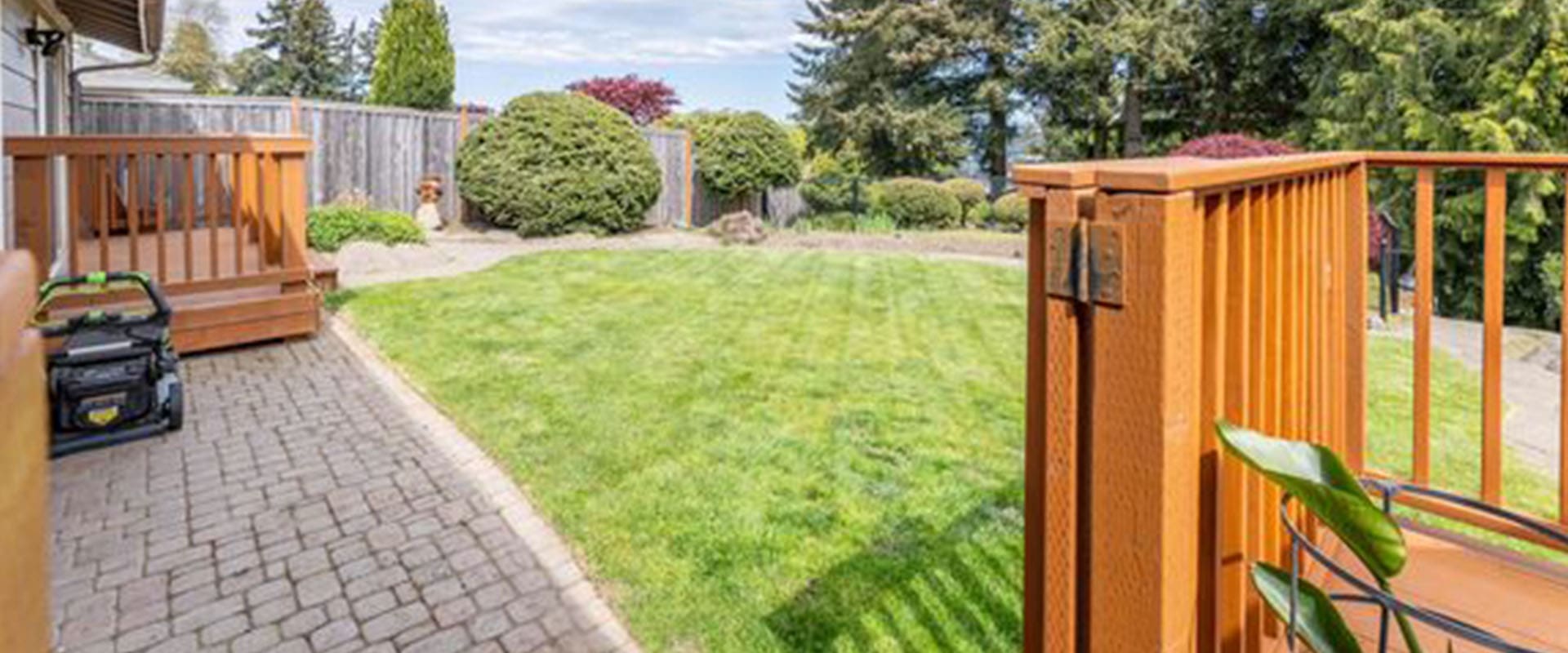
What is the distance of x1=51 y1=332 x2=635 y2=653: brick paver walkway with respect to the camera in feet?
8.27

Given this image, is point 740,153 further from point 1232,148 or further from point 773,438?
point 773,438

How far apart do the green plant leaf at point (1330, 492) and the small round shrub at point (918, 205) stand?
48.7 feet

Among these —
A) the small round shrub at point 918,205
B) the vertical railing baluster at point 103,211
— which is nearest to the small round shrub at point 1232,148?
the small round shrub at point 918,205

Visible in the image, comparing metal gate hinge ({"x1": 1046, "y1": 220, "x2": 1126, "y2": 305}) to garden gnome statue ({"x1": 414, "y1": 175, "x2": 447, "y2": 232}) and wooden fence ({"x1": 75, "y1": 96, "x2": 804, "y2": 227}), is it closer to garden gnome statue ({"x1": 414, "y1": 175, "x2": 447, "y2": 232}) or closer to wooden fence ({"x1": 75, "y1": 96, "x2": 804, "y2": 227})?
wooden fence ({"x1": 75, "y1": 96, "x2": 804, "y2": 227})

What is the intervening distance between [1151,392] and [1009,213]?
15419 millimetres

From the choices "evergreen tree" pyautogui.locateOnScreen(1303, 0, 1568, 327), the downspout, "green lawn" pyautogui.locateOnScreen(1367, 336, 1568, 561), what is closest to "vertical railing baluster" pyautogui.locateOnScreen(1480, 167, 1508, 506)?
"green lawn" pyautogui.locateOnScreen(1367, 336, 1568, 561)

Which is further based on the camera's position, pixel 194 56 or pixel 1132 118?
pixel 194 56

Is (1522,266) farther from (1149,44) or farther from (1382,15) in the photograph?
(1149,44)

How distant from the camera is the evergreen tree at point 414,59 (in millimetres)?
14078

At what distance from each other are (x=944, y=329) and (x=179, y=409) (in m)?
4.59

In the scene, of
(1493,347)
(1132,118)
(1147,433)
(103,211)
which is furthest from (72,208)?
(1132,118)

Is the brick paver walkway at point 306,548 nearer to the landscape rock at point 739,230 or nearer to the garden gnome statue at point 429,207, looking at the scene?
the garden gnome statue at point 429,207

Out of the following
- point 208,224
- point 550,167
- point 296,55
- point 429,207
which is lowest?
point 208,224

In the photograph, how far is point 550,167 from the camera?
468 inches
